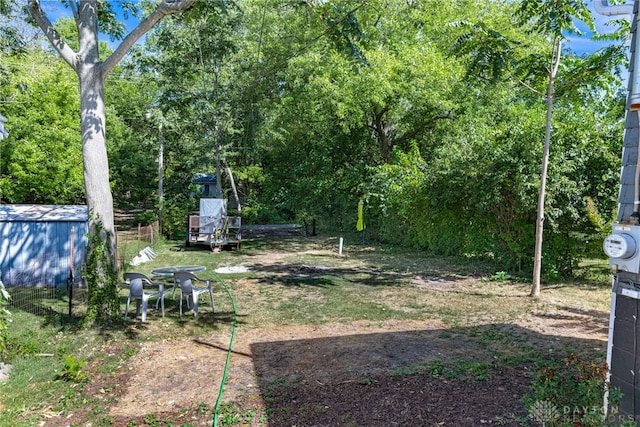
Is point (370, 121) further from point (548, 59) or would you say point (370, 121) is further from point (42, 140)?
point (42, 140)

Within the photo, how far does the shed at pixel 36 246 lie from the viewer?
362 inches

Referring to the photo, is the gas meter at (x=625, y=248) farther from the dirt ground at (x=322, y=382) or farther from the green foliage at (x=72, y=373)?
the green foliage at (x=72, y=373)

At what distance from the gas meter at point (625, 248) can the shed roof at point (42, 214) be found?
978cm

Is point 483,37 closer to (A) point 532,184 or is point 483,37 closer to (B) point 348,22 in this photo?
(B) point 348,22

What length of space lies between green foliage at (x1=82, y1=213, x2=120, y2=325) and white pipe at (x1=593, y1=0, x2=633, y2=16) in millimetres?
6535

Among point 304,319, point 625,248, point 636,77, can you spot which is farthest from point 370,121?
point 625,248

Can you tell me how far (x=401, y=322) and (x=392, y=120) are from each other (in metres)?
12.3

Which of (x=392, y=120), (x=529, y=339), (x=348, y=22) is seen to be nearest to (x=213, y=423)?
(x=529, y=339)

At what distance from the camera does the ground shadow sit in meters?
3.85

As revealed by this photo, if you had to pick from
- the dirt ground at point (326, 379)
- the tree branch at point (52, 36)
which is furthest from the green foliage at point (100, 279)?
the tree branch at point (52, 36)

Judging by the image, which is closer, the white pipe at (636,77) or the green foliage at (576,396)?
the green foliage at (576,396)

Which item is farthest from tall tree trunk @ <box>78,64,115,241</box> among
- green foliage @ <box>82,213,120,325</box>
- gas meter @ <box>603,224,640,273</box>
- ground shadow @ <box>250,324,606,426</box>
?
gas meter @ <box>603,224,640,273</box>

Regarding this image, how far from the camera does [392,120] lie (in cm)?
1784

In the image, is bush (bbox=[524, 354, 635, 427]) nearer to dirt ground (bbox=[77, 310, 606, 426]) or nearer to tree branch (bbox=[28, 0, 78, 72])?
dirt ground (bbox=[77, 310, 606, 426])
